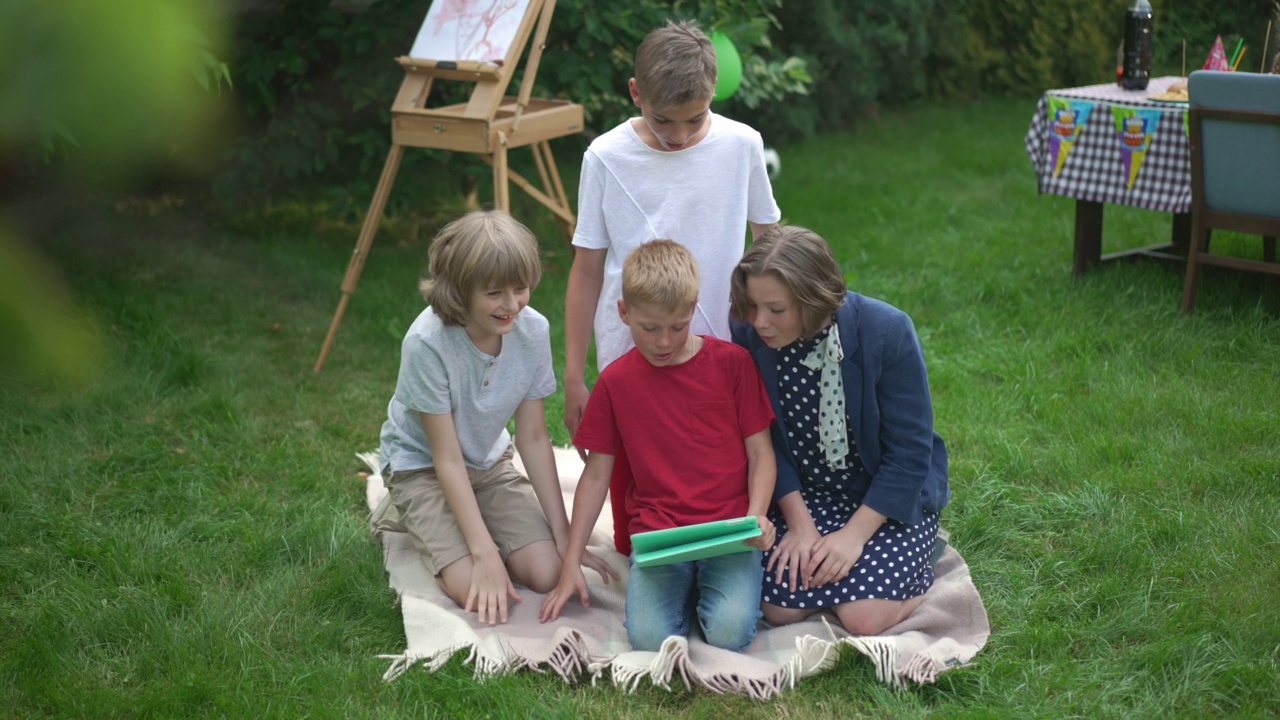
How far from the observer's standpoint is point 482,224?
2.50 m

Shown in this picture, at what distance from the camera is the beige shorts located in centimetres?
265

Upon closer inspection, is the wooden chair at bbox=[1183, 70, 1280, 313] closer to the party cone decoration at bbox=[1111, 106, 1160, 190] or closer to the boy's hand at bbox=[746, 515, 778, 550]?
the party cone decoration at bbox=[1111, 106, 1160, 190]

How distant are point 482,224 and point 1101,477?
69.4 inches

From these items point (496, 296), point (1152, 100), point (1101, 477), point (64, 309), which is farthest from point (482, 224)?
point (1152, 100)

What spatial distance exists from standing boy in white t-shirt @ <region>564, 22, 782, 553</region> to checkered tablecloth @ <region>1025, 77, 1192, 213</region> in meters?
2.38

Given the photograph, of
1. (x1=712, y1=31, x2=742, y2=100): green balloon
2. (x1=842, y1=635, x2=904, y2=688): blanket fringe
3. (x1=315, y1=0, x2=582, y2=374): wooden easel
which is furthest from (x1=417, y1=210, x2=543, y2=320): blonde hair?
(x1=712, y1=31, x2=742, y2=100): green balloon

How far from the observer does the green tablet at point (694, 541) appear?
2277mm

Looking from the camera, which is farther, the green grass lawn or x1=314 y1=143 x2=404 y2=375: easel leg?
x1=314 y1=143 x2=404 y2=375: easel leg

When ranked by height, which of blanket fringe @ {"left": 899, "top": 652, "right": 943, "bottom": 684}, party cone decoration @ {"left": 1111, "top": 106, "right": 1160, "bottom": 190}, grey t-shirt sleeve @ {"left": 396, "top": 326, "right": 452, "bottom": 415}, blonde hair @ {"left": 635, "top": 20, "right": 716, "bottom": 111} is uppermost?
blonde hair @ {"left": 635, "top": 20, "right": 716, "bottom": 111}

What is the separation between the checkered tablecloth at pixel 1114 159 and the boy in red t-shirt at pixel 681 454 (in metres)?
2.63

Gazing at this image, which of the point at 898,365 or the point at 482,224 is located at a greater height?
the point at 482,224

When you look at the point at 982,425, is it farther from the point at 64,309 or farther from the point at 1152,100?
the point at 64,309

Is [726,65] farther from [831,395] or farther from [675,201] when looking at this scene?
[831,395]

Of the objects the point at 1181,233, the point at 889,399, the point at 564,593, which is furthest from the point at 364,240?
the point at 1181,233
